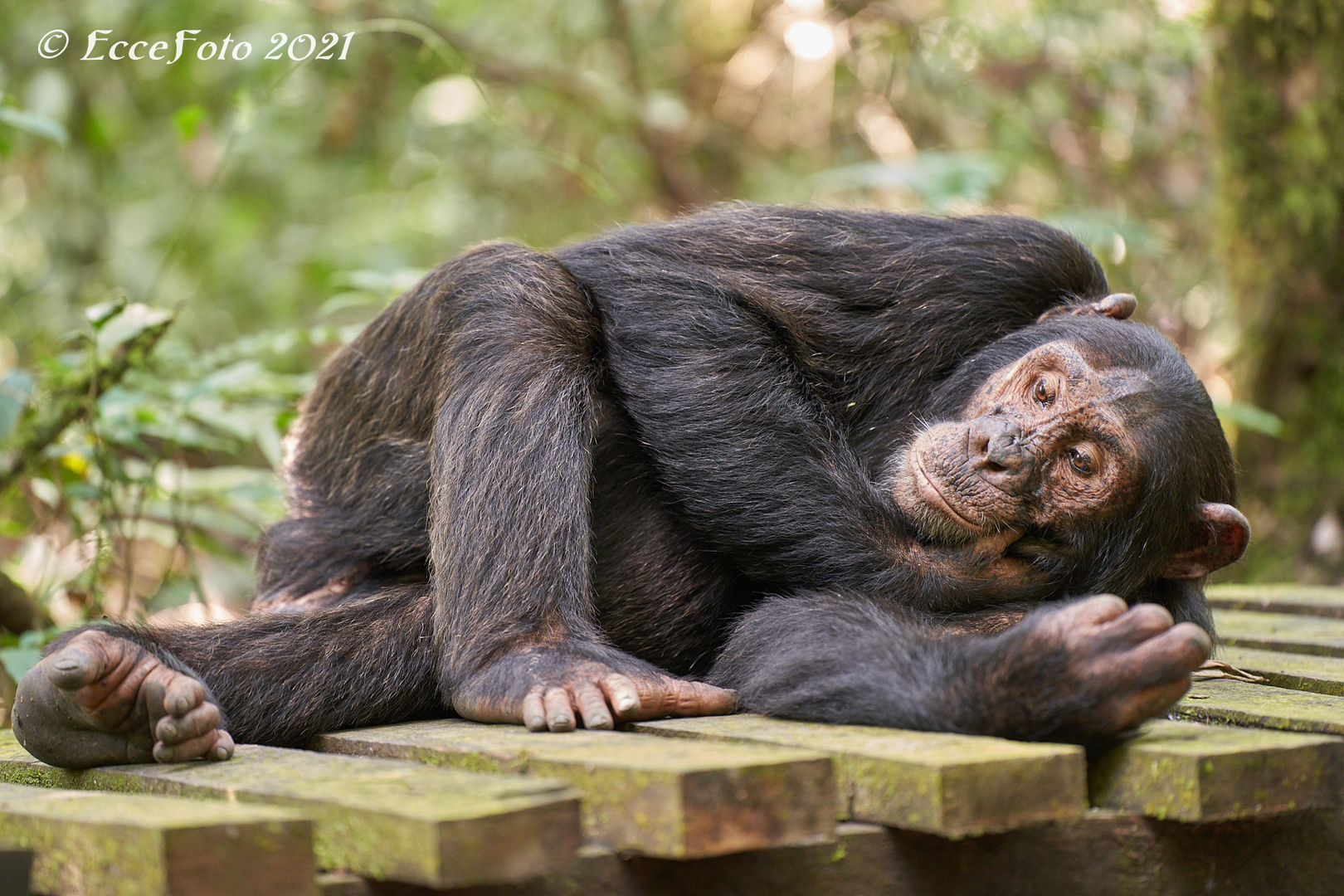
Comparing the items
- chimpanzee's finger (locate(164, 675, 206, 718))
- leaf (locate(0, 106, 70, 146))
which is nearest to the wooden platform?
chimpanzee's finger (locate(164, 675, 206, 718))

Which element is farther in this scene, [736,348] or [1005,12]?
[1005,12]

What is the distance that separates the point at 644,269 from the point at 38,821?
196cm

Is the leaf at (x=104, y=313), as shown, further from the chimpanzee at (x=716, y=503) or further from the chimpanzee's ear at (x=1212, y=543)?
the chimpanzee's ear at (x=1212, y=543)

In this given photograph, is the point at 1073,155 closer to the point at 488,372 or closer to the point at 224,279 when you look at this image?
the point at 224,279

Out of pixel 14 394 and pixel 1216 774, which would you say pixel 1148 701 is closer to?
pixel 1216 774

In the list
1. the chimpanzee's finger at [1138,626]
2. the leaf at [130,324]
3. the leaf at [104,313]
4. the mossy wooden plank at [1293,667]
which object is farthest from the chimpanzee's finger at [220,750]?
the mossy wooden plank at [1293,667]

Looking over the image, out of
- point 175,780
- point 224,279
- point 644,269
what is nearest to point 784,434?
point 644,269

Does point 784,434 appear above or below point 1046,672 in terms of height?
above

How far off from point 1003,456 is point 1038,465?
0.27 feet

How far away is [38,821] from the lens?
204cm

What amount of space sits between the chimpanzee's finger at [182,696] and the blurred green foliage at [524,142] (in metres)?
3.50

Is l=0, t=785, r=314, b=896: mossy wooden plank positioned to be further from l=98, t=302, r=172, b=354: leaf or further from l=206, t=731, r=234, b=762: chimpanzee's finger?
l=98, t=302, r=172, b=354: leaf

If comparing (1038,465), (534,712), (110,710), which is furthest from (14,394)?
(1038,465)

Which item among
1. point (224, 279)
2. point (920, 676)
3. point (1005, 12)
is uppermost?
point (1005, 12)
